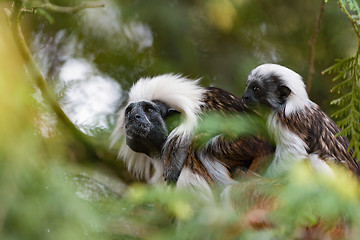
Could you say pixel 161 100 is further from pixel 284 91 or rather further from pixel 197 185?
pixel 284 91

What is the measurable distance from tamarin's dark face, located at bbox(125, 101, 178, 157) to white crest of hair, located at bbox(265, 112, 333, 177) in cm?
94

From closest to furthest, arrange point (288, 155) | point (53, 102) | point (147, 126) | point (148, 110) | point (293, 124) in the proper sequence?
point (288, 155), point (293, 124), point (147, 126), point (148, 110), point (53, 102)

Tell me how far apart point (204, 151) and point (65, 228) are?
135 cm

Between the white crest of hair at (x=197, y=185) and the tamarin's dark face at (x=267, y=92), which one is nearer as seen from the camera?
the white crest of hair at (x=197, y=185)

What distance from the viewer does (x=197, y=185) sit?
3500 millimetres

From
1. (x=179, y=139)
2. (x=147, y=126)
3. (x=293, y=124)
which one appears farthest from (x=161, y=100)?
(x=293, y=124)

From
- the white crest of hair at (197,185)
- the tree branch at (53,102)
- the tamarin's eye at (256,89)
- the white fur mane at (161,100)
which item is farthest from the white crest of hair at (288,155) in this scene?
the tree branch at (53,102)

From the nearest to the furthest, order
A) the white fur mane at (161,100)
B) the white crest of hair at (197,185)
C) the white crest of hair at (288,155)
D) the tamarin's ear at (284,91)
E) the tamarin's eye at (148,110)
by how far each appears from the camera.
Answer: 1. the white crest of hair at (288,155)
2. the white crest of hair at (197,185)
3. the tamarin's ear at (284,91)
4. the white fur mane at (161,100)
5. the tamarin's eye at (148,110)

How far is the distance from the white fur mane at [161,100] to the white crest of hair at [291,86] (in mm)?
549

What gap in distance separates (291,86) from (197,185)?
1.01 meters

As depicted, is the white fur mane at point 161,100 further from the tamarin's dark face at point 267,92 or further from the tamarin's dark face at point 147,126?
the tamarin's dark face at point 267,92

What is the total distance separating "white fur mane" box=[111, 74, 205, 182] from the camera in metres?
3.78

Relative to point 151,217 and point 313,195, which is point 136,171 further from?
point 313,195

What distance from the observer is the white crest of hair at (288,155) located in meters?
3.24
